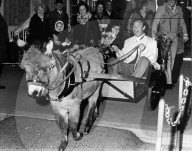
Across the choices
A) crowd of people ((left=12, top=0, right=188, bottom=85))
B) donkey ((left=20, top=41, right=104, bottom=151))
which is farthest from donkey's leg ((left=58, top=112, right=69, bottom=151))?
crowd of people ((left=12, top=0, right=188, bottom=85))

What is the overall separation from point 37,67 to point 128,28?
4.97 meters

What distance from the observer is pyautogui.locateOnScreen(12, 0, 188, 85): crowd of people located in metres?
6.34

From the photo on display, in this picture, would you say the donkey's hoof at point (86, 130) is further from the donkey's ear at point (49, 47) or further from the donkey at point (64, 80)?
the donkey's ear at point (49, 47)

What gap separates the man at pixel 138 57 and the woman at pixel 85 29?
735mm

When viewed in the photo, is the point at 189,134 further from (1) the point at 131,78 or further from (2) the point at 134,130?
(1) the point at 131,78

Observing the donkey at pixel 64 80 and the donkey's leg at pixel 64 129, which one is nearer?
the donkey at pixel 64 80

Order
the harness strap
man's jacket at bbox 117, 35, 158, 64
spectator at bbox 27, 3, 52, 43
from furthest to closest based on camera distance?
spectator at bbox 27, 3, 52, 43 → man's jacket at bbox 117, 35, 158, 64 → the harness strap

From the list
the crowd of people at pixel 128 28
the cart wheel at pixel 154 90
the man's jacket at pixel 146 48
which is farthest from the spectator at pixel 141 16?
the man's jacket at pixel 146 48

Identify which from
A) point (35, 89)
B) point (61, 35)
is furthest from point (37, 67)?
point (61, 35)

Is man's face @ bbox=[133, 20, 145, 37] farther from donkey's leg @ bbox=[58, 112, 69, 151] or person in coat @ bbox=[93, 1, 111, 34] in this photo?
donkey's leg @ bbox=[58, 112, 69, 151]

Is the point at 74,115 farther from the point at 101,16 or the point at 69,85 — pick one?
the point at 101,16

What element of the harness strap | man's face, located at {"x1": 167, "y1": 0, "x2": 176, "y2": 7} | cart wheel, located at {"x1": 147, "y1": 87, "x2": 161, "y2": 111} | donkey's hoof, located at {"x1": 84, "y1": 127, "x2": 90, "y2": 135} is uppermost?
man's face, located at {"x1": 167, "y1": 0, "x2": 176, "y2": 7}

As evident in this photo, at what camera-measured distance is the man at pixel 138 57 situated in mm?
6035

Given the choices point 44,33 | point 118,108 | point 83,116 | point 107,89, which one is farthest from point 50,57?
point 44,33
